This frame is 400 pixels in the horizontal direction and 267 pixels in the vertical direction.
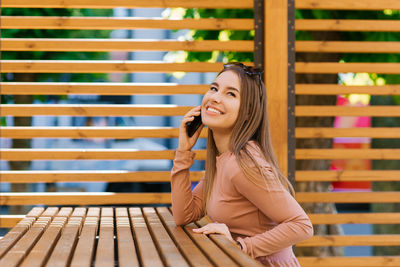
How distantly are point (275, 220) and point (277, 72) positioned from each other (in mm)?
2153

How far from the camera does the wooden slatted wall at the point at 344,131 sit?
4398mm

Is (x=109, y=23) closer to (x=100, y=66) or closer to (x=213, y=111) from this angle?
(x=100, y=66)

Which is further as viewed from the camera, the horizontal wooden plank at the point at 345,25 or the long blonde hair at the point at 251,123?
the horizontal wooden plank at the point at 345,25

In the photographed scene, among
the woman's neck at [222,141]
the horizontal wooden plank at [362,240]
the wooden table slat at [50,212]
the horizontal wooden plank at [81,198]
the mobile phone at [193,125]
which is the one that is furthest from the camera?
the horizontal wooden plank at [362,240]

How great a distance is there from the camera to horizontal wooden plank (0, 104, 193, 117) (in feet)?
14.1

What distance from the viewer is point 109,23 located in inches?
171

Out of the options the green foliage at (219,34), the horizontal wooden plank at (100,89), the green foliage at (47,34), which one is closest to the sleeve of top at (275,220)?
the horizontal wooden plank at (100,89)

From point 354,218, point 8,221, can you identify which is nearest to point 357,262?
point 354,218

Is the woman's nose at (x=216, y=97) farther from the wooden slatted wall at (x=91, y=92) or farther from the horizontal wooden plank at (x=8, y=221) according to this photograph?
the horizontal wooden plank at (x=8, y=221)

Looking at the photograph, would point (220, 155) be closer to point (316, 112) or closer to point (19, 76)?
point (316, 112)

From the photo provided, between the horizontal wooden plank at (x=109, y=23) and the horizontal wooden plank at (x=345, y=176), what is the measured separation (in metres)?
1.27

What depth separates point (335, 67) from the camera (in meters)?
4.46

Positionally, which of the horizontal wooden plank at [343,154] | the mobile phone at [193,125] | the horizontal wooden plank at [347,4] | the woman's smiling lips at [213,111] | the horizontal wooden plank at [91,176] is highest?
the horizontal wooden plank at [347,4]

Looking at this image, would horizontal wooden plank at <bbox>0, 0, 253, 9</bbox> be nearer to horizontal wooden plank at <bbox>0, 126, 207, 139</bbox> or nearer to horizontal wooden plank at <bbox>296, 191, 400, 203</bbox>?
horizontal wooden plank at <bbox>0, 126, 207, 139</bbox>
